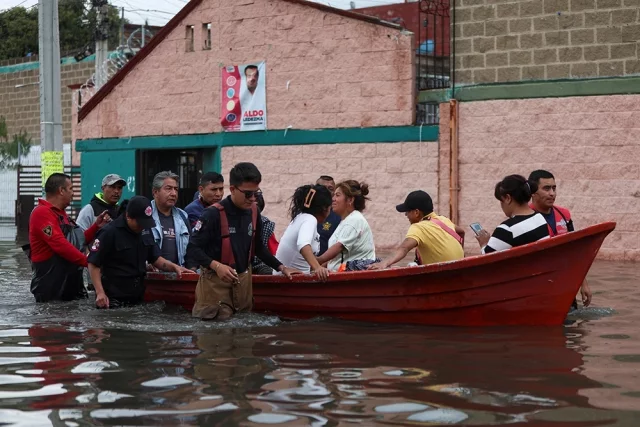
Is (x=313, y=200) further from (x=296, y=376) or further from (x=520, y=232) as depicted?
(x=296, y=376)

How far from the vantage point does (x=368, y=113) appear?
64.6 ft

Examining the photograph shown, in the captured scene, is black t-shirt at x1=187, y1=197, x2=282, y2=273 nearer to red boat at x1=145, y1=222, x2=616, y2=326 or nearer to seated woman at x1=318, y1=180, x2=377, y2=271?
red boat at x1=145, y1=222, x2=616, y2=326

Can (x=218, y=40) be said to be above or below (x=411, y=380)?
above

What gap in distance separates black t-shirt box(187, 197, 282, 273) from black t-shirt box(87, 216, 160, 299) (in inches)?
47.3

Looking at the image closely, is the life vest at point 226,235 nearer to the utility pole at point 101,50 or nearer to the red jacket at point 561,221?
the red jacket at point 561,221

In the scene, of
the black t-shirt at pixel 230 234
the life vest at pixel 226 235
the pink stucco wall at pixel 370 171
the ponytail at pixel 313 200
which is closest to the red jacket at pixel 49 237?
the black t-shirt at pixel 230 234

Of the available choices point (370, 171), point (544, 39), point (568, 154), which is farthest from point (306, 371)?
point (370, 171)

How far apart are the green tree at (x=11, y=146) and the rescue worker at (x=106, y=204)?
24062mm

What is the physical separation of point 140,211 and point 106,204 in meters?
1.65

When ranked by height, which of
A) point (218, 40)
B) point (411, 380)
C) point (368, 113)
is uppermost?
point (218, 40)

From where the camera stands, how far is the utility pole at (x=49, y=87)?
57.8 feet

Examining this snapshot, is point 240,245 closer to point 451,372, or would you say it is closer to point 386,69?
point 451,372

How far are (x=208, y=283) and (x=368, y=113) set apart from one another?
33.8ft

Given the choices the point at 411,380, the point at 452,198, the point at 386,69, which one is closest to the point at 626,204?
the point at 452,198
